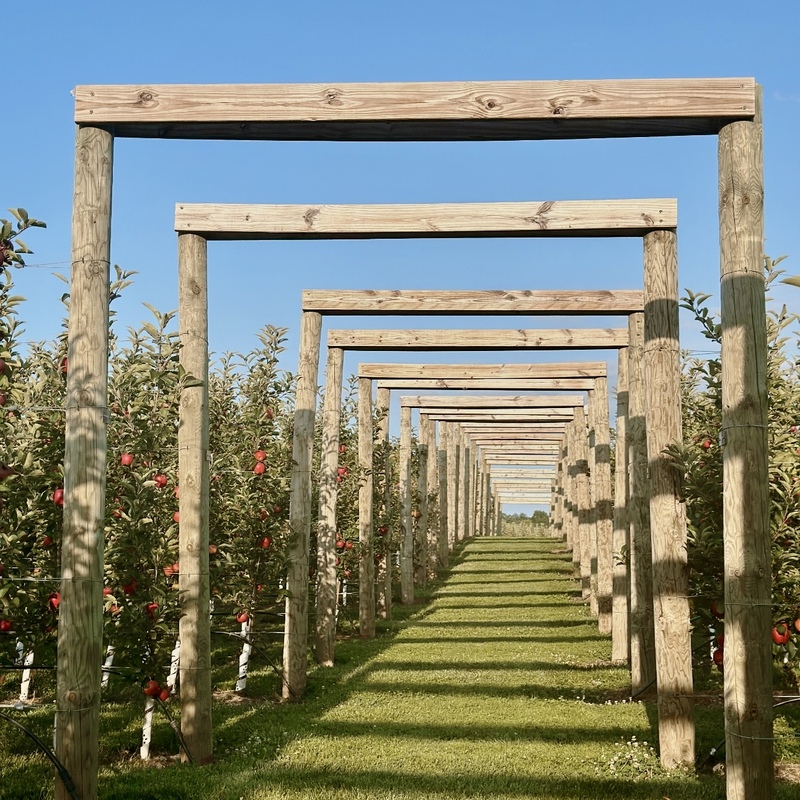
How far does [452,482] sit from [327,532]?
16705 mm

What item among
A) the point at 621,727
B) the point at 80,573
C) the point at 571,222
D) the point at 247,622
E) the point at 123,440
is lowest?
the point at 621,727

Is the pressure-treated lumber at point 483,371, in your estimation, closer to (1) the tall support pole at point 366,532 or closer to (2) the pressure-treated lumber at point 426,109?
(1) the tall support pole at point 366,532

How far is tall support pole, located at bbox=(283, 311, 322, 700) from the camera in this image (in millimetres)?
10289

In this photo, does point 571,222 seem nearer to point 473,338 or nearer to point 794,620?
point 794,620

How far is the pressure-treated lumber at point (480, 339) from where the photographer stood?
1241 centimetres

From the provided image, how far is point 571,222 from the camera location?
740 cm

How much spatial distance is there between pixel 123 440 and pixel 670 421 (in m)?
4.10

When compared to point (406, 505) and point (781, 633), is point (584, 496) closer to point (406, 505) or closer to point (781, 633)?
point (406, 505)

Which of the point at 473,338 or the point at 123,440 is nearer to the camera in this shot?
the point at 123,440

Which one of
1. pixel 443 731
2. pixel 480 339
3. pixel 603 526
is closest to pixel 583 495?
pixel 603 526

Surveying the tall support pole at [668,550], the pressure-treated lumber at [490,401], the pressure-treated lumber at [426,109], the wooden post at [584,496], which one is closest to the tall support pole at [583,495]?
the wooden post at [584,496]

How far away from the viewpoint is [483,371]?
16719 mm

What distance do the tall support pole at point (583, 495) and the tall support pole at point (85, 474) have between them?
12652 mm

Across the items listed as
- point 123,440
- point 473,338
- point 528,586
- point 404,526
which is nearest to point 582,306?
point 473,338
